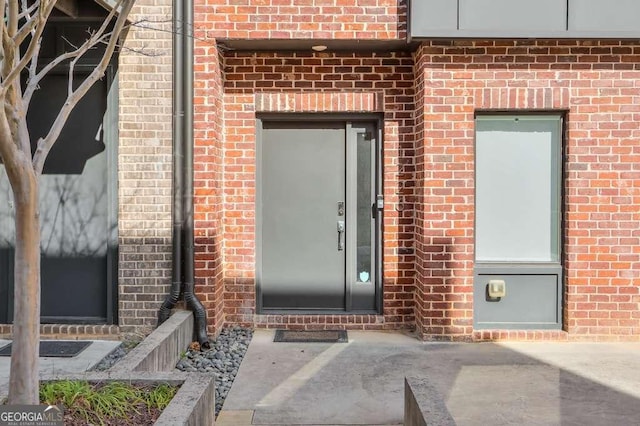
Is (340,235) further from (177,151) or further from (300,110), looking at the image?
(177,151)

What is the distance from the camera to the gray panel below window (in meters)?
6.32

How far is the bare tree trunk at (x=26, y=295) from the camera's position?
2.93 metres

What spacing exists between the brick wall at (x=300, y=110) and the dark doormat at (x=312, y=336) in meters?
0.11

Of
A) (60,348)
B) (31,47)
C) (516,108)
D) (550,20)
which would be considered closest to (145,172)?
(60,348)

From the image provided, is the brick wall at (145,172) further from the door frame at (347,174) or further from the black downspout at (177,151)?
the door frame at (347,174)

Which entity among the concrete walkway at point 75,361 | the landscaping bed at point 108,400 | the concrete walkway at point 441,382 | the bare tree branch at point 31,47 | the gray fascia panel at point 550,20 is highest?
the gray fascia panel at point 550,20

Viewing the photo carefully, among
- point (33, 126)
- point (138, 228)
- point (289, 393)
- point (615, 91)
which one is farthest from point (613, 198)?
point (33, 126)

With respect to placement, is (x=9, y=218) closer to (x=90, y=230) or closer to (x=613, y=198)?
(x=90, y=230)

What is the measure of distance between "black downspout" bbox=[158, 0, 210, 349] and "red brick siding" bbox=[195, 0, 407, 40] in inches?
8.5

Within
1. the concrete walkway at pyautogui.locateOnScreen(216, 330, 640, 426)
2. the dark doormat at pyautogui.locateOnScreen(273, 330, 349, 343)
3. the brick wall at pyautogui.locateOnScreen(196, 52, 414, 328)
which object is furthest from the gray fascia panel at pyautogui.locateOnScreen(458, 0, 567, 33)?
the dark doormat at pyautogui.locateOnScreen(273, 330, 349, 343)

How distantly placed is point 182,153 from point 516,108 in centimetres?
335

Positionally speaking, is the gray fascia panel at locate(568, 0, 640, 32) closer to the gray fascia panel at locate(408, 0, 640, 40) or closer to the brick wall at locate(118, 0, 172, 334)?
the gray fascia panel at locate(408, 0, 640, 40)

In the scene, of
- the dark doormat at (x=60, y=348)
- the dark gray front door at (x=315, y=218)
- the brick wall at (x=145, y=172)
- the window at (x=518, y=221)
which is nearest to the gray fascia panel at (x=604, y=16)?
the window at (x=518, y=221)

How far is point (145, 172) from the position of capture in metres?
6.14
